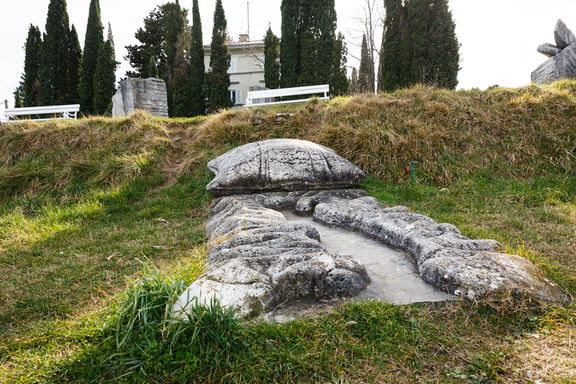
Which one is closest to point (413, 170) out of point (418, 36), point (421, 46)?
point (421, 46)

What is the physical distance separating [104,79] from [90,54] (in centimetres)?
237

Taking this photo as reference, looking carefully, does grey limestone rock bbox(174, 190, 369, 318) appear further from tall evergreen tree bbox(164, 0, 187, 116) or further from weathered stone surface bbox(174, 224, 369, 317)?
tall evergreen tree bbox(164, 0, 187, 116)

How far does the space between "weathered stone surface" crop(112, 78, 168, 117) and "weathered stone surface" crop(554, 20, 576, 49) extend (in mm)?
11053

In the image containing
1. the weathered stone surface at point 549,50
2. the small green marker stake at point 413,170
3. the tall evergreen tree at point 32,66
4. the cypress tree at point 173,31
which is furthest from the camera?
the tall evergreen tree at point 32,66

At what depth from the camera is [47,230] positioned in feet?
12.6

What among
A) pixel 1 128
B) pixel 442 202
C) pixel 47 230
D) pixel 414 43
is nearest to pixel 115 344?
pixel 47 230

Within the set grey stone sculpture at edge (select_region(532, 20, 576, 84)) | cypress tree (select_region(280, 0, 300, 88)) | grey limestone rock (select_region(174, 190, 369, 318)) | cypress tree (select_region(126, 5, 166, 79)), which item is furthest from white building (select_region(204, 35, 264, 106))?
grey limestone rock (select_region(174, 190, 369, 318))

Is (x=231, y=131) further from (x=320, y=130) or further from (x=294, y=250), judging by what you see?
(x=294, y=250)

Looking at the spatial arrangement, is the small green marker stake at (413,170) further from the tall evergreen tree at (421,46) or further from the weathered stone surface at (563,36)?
the tall evergreen tree at (421,46)

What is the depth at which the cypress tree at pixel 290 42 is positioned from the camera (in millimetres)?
14914

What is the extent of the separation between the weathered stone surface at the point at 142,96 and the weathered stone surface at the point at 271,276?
8.07m

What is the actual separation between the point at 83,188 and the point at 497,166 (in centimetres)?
692

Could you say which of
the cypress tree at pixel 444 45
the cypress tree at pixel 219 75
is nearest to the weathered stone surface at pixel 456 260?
the cypress tree at pixel 444 45

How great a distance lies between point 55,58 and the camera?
15.3 metres
